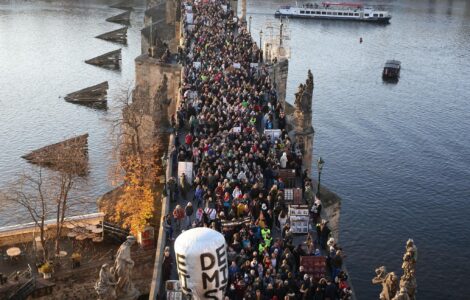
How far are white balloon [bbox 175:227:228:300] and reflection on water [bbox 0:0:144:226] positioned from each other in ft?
105

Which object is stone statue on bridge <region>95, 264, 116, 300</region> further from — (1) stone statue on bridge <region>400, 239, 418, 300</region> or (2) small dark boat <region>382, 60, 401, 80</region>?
(2) small dark boat <region>382, 60, 401, 80</region>

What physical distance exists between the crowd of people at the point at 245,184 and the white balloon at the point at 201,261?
189 inches

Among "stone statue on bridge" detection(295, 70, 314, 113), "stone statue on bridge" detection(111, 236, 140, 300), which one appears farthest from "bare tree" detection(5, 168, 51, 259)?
"stone statue on bridge" detection(295, 70, 314, 113)

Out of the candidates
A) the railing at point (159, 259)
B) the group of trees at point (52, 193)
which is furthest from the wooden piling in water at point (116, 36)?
the railing at point (159, 259)

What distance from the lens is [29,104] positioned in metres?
68.3

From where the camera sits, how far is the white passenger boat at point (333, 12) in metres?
120

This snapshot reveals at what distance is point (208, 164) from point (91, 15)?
93.8m

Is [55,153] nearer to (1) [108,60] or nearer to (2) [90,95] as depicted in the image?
(2) [90,95]

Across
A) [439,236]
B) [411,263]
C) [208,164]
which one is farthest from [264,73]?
[411,263]

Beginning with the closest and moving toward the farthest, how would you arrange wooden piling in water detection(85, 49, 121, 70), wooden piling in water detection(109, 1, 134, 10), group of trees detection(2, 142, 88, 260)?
group of trees detection(2, 142, 88, 260) → wooden piling in water detection(85, 49, 121, 70) → wooden piling in water detection(109, 1, 134, 10)

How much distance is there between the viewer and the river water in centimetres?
4516

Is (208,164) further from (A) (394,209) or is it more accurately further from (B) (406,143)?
(B) (406,143)

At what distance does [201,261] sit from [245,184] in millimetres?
13041

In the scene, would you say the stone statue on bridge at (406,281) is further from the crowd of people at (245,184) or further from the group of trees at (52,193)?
the group of trees at (52,193)
